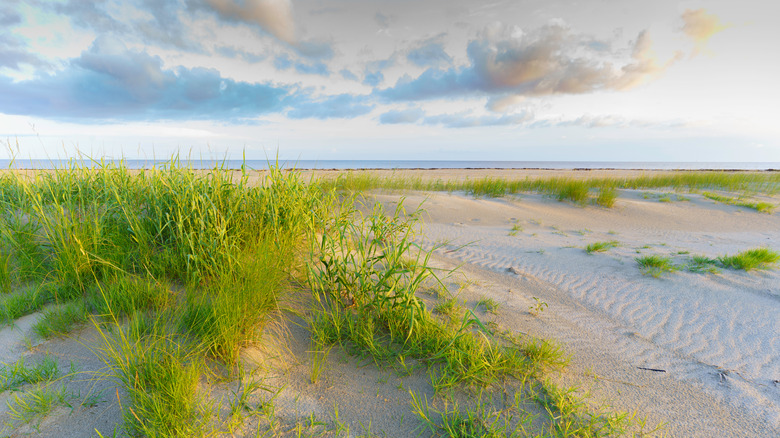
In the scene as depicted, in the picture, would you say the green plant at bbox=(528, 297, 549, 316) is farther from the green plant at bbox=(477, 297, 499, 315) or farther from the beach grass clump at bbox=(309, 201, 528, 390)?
the beach grass clump at bbox=(309, 201, 528, 390)

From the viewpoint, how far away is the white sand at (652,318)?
6.38 ft

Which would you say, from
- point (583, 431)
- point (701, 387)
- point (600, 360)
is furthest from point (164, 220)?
point (701, 387)

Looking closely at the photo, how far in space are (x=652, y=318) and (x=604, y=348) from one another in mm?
900

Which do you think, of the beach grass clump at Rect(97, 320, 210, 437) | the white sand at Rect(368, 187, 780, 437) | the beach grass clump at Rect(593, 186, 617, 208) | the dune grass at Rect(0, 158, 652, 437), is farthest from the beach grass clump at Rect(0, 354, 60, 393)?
the beach grass clump at Rect(593, 186, 617, 208)

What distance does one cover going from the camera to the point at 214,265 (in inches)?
99.0

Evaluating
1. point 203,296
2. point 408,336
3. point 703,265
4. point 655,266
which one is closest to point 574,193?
point 703,265

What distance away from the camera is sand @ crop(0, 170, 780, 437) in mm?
1774

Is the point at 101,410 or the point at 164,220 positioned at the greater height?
the point at 164,220

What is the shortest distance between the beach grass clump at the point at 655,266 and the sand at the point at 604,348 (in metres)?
0.09

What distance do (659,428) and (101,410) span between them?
112 inches

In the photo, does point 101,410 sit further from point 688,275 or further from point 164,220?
point 688,275

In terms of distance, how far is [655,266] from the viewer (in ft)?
13.0

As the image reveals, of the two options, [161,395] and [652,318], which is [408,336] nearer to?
[161,395]

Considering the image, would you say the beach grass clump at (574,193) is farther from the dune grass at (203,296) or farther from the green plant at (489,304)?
the dune grass at (203,296)
